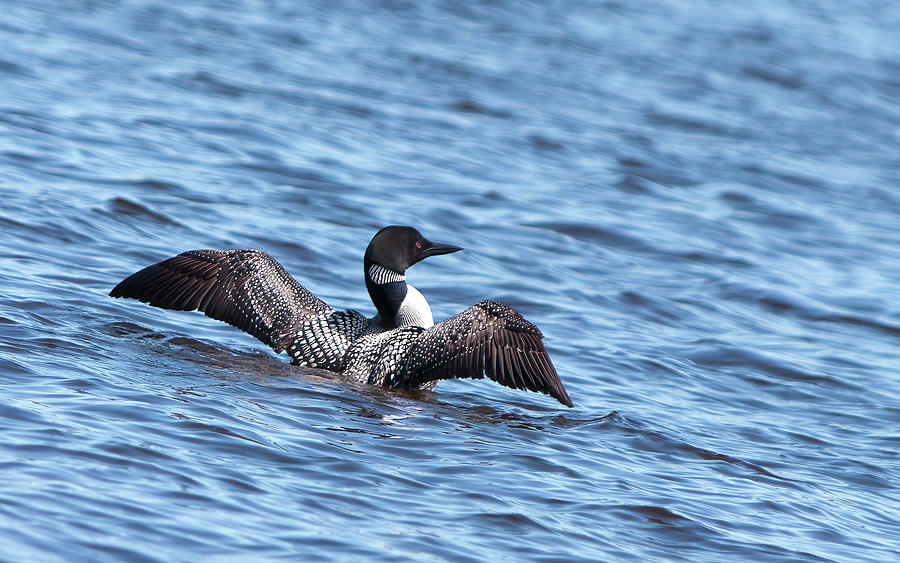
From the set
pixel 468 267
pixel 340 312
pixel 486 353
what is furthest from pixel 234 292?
pixel 468 267

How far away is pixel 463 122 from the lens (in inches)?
468

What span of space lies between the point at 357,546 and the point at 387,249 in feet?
7.88

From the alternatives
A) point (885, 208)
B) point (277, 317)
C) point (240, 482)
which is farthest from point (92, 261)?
point (885, 208)

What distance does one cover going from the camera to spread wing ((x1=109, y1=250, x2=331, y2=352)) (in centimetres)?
604

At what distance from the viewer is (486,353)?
5.60 metres

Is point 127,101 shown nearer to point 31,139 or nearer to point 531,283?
point 31,139

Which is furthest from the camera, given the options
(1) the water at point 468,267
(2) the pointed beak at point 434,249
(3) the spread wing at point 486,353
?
(2) the pointed beak at point 434,249

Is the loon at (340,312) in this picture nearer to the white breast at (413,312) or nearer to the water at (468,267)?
the white breast at (413,312)

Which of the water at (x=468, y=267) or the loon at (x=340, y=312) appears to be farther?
the loon at (x=340, y=312)

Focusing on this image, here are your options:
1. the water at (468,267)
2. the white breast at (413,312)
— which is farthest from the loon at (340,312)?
the water at (468,267)

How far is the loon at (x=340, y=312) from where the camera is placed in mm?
5707

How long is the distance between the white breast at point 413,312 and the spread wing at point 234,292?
0.36m

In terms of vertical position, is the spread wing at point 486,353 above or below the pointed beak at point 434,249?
below

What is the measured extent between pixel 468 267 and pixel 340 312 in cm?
242
